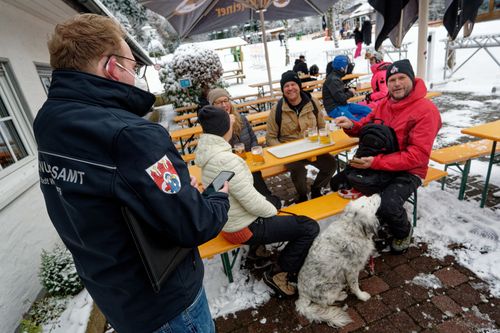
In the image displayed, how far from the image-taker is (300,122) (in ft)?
13.1

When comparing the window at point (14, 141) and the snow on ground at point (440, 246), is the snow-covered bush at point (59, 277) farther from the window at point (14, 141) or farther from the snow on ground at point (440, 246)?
the window at point (14, 141)

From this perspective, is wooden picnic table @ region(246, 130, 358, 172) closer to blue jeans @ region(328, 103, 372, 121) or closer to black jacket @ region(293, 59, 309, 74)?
blue jeans @ region(328, 103, 372, 121)

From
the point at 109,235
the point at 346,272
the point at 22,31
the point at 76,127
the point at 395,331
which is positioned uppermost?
the point at 22,31

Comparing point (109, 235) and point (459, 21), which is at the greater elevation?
point (459, 21)

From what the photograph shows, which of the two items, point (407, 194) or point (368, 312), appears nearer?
point (368, 312)

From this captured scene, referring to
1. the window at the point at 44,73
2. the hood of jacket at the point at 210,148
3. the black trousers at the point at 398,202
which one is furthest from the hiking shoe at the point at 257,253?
the window at the point at 44,73

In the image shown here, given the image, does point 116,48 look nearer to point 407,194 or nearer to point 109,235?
point 109,235

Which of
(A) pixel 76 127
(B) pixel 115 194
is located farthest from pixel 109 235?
(A) pixel 76 127

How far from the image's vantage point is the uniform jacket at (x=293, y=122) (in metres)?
3.98

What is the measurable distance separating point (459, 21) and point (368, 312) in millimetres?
4045

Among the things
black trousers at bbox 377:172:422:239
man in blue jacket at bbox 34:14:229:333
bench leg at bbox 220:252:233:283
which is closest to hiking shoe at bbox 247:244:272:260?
bench leg at bbox 220:252:233:283

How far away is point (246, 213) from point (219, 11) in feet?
22.4

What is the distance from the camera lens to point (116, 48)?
113 cm

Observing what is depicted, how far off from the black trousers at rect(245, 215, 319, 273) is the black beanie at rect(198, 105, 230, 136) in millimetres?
861
